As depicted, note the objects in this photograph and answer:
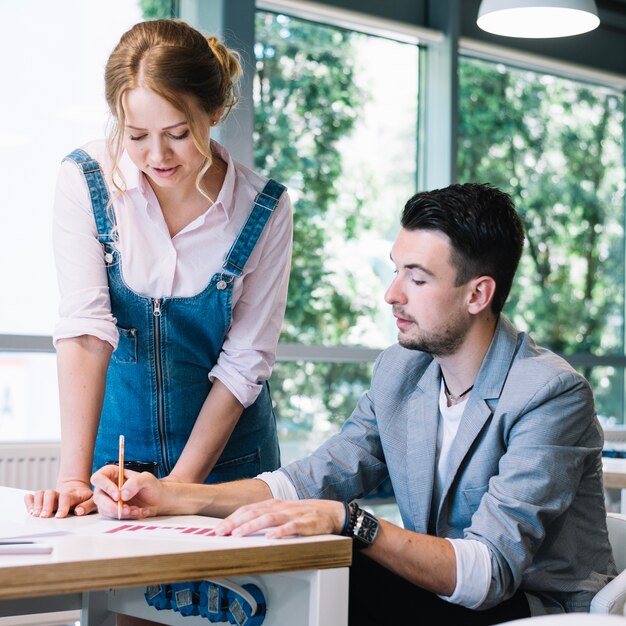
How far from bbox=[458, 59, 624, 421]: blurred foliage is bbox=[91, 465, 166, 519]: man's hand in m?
4.33

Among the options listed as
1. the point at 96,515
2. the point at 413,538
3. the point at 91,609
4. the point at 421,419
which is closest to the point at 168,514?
the point at 96,515

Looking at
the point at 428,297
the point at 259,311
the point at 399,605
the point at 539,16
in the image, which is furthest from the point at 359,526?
the point at 539,16

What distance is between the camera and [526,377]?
1749 mm

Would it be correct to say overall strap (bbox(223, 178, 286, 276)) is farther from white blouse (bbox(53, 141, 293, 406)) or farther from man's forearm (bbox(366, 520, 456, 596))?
man's forearm (bbox(366, 520, 456, 596))

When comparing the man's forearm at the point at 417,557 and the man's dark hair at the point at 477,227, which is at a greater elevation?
the man's dark hair at the point at 477,227

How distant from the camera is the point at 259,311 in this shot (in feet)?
6.78

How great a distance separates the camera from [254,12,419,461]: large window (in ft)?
16.0

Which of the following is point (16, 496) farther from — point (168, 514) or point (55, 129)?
point (55, 129)

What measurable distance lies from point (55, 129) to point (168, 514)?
9.68 feet

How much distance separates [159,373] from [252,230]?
33cm

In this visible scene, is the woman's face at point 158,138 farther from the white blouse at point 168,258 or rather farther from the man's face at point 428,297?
the man's face at point 428,297

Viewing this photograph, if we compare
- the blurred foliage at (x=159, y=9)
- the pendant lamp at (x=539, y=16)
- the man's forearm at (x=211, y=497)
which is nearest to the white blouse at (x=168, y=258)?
the man's forearm at (x=211, y=497)

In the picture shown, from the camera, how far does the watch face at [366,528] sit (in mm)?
1491

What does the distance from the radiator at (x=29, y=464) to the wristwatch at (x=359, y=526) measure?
258cm
